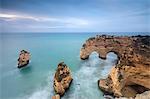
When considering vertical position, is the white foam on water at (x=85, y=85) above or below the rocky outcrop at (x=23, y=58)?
below

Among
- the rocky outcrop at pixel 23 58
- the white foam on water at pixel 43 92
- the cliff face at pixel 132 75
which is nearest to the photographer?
the cliff face at pixel 132 75

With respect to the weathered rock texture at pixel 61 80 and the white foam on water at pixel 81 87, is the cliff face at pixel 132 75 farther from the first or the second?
the weathered rock texture at pixel 61 80

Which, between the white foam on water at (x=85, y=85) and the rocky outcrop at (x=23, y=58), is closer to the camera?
the white foam on water at (x=85, y=85)

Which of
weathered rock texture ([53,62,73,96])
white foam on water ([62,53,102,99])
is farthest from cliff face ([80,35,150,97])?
weathered rock texture ([53,62,73,96])

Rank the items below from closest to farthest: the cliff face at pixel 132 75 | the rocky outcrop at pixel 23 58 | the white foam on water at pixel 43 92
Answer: the cliff face at pixel 132 75
the white foam on water at pixel 43 92
the rocky outcrop at pixel 23 58

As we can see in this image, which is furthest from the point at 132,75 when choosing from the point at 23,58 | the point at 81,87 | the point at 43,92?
the point at 23,58

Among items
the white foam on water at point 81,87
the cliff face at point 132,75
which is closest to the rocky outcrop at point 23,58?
the white foam on water at point 81,87

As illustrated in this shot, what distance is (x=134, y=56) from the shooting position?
4.42m

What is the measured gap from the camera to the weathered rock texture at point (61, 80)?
499 centimetres

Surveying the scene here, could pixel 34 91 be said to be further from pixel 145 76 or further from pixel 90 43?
pixel 90 43

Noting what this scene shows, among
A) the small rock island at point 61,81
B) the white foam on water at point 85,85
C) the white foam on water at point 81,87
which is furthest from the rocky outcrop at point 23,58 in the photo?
the small rock island at point 61,81

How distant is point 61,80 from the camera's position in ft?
16.9

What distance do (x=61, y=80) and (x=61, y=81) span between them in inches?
1.0

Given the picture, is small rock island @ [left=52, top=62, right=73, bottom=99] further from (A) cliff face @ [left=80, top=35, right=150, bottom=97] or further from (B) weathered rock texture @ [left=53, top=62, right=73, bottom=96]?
(A) cliff face @ [left=80, top=35, right=150, bottom=97]
